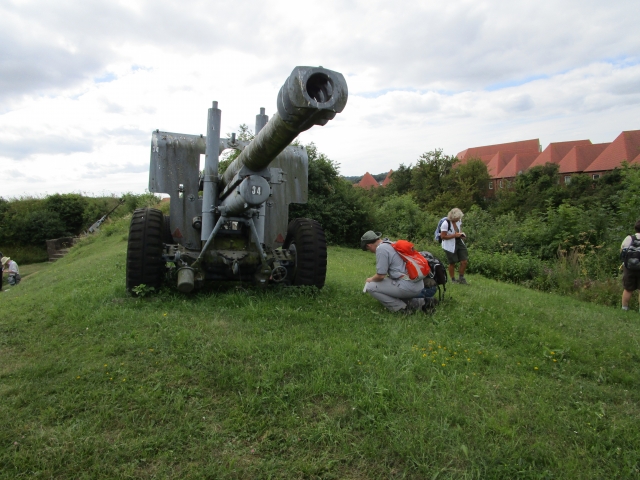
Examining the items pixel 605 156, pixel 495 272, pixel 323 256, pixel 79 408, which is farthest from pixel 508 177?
pixel 79 408

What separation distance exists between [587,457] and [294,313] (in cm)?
313

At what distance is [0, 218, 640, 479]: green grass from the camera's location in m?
2.79

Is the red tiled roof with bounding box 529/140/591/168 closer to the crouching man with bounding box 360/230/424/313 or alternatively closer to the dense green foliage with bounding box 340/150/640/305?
the dense green foliage with bounding box 340/150/640/305

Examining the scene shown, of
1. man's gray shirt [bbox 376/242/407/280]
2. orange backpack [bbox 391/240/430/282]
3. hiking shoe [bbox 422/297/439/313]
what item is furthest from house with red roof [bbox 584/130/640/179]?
man's gray shirt [bbox 376/242/407/280]

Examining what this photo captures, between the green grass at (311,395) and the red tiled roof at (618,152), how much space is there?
5047 cm

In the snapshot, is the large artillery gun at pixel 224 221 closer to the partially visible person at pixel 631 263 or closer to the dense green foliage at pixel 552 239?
the partially visible person at pixel 631 263

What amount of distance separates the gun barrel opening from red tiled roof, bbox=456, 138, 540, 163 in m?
71.6

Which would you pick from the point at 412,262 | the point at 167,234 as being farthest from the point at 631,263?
Answer: the point at 167,234

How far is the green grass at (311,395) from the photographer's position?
2791 millimetres

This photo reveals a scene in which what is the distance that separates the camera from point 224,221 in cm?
598

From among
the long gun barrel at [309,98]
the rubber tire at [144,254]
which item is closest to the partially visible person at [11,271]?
the rubber tire at [144,254]

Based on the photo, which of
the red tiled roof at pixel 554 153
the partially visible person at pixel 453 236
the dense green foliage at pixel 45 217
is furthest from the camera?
the red tiled roof at pixel 554 153

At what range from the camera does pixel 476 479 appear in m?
2.65

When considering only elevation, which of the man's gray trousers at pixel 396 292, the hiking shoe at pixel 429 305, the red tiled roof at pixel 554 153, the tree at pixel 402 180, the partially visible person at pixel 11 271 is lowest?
the partially visible person at pixel 11 271
